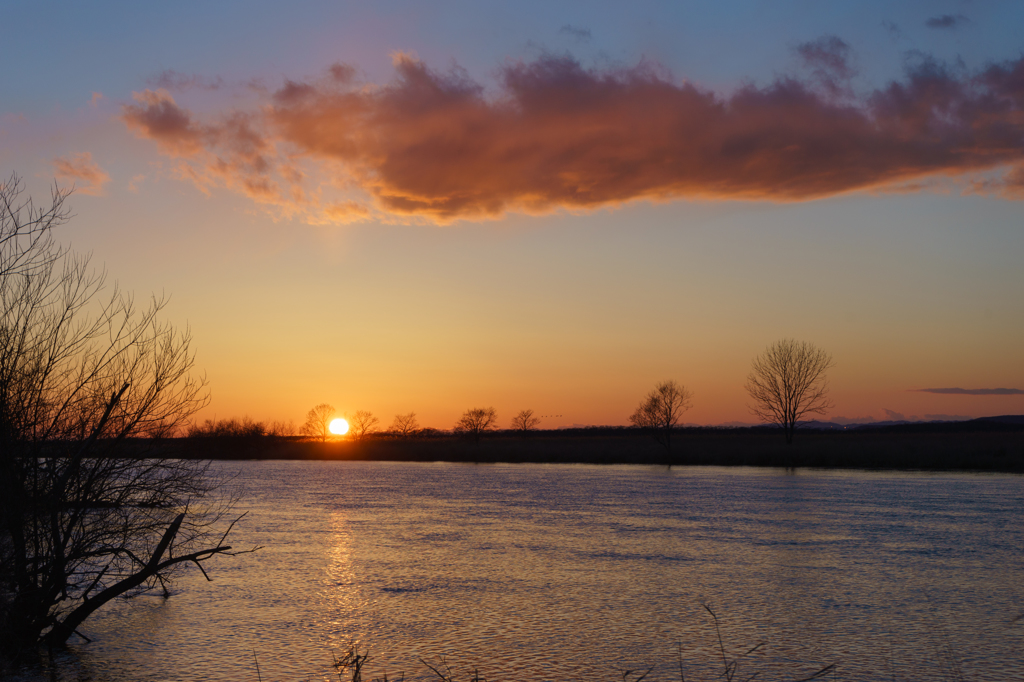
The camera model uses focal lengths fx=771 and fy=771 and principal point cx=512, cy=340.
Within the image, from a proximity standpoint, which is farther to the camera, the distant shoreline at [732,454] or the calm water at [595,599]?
the distant shoreline at [732,454]

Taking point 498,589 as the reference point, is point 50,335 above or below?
above

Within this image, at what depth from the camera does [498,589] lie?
1441 cm

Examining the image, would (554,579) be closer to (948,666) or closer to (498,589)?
(498,589)

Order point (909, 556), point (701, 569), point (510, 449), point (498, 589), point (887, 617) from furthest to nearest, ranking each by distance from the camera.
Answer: point (510, 449) → point (909, 556) → point (701, 569) → point (498, 589) → point (887, 617)

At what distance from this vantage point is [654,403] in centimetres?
8800

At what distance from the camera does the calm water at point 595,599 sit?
400 inches

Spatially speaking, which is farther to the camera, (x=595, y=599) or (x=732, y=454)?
(x=732, y=454)

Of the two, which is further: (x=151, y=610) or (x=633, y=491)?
(x=633, y=491)

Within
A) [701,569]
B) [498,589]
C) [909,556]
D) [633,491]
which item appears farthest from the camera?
[633,491]

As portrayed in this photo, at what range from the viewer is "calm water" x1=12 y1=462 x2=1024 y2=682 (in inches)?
400

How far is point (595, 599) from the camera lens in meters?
13.6

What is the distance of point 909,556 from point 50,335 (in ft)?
56.9

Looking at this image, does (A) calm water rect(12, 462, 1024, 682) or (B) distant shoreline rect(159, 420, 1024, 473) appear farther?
(B) distant shoreline rect(159, 420, 1024, 473)

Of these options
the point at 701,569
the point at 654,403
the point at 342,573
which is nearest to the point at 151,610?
the point at 342,573
